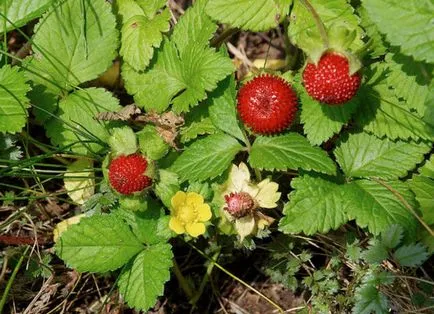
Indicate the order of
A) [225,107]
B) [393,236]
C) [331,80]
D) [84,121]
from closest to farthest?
1. [331,80]
2. [393,236]
3. [225,107]
4. [84,121]

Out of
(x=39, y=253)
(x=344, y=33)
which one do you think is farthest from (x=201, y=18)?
(x=39, y=253)

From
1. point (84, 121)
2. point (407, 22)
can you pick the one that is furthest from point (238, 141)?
point (407, 22)

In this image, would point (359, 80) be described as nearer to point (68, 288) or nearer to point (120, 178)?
point (120, 178)

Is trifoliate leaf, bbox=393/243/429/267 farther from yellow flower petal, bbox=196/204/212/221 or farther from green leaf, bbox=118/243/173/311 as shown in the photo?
green leaf, bbox=118/243/173/311

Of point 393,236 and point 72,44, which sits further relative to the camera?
point 72,44

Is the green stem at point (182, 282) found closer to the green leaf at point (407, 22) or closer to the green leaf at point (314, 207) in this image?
the green leaf at point (314, 207)

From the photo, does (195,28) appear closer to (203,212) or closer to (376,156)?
(203,212)

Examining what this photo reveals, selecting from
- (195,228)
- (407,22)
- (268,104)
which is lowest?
(195,228)
